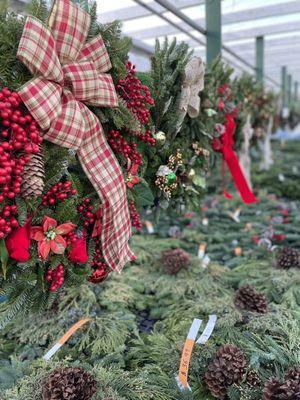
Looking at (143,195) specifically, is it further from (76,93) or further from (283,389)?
(283,389)

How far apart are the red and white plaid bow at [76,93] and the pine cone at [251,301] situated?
920 millimetres

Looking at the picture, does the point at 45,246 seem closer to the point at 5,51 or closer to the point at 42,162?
the point at 42,162

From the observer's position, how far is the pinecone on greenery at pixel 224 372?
4.00 ft

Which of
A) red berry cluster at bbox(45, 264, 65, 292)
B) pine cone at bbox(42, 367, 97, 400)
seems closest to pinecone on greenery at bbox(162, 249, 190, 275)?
pine cone at bbox(42, 367, 97, 400)

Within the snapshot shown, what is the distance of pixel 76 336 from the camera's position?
1.61m

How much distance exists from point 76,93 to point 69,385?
0.85 metres

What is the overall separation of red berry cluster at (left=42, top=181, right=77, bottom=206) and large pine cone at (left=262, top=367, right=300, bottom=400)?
0.81m

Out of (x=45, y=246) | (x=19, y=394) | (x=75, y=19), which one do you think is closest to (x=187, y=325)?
(x=19, y=394)

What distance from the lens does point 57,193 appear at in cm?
91

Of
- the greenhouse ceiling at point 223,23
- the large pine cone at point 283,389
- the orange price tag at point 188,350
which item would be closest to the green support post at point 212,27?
the greenhouse ceiling at point 223,23

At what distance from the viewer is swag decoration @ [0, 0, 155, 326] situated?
0.81 meters

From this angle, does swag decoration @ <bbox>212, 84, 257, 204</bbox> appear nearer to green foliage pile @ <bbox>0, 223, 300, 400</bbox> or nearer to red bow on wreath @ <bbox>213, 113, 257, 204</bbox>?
red bow on wreath @ <bbox>213, 113, 257, 204</bbox>

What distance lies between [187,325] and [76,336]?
0.48 m

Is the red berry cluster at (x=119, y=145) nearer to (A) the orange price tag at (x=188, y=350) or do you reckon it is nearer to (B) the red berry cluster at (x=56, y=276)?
(B) the red berry cluster at (x=56, y=276)
